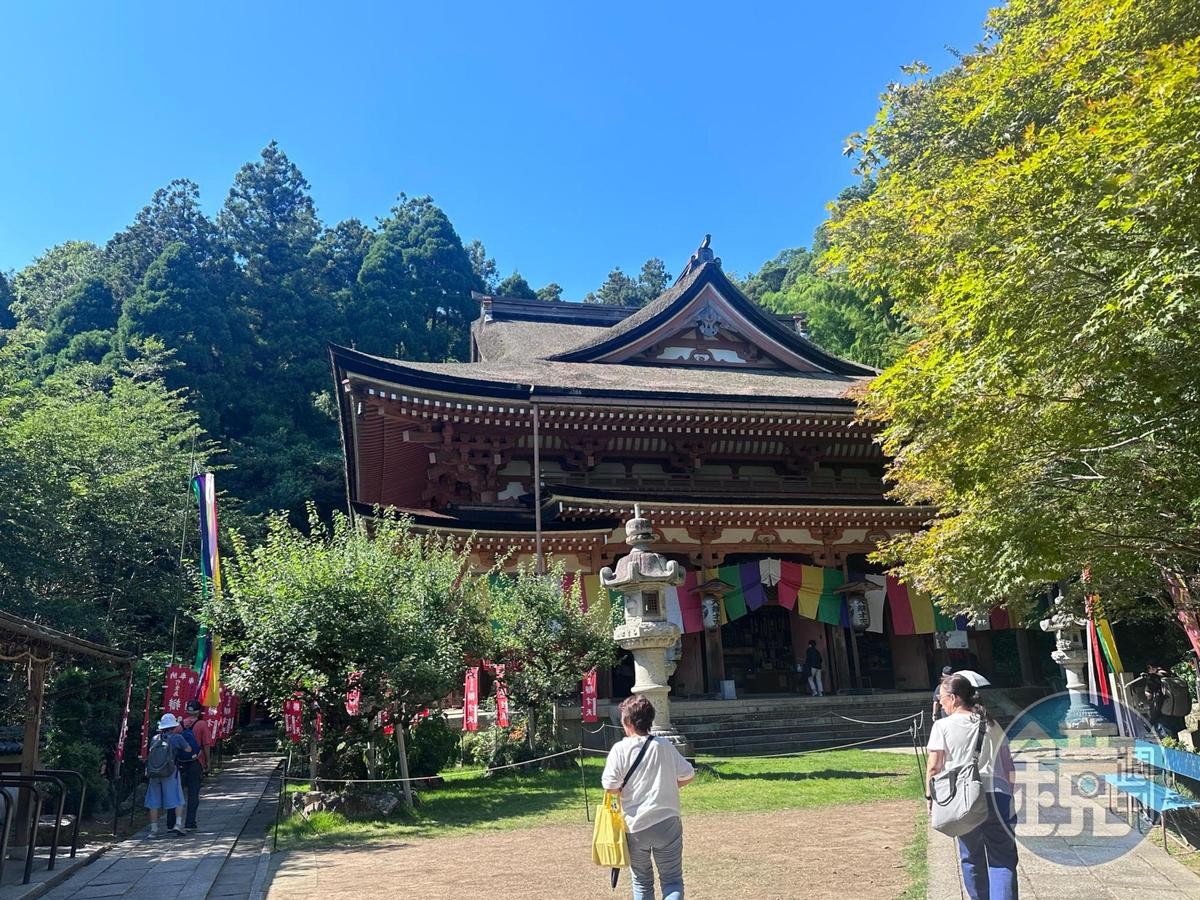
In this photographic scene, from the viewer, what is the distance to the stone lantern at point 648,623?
1182 cm

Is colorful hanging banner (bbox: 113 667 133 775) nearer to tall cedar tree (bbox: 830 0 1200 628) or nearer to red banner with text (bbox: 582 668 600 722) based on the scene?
red banner with text (bbox: 582 668 600 722)

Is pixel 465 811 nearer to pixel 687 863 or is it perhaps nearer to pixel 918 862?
pixel 687 863

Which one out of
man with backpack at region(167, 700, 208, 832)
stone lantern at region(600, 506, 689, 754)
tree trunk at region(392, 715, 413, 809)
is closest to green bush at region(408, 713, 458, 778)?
tree trunk at region(392, 715, 413, 809)

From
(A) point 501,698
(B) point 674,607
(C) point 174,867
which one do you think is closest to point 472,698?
(A) point 501,698

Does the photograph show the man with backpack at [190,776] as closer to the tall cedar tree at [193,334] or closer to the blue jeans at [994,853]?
the blue jeans at [994,853]

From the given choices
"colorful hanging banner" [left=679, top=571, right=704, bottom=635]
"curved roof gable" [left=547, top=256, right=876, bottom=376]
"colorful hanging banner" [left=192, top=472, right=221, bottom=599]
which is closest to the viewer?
"colorful hanging banner" [left=192, top=472, right=221, bottom=599]

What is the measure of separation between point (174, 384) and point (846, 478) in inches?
1210

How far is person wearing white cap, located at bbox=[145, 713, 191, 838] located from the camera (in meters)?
9.73

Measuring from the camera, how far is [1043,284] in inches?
241

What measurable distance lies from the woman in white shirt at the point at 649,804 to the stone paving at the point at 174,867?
164 inches

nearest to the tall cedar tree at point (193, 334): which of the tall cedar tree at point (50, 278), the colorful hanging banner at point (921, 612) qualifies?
the tall cedar tree at point (50, 278)

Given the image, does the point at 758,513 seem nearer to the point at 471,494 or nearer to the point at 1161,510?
the point at 471,494

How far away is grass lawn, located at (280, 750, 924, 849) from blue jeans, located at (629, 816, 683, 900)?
431 centimetres

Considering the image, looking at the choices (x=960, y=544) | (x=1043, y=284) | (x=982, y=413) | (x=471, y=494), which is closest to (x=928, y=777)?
(x=1043, y=284)
